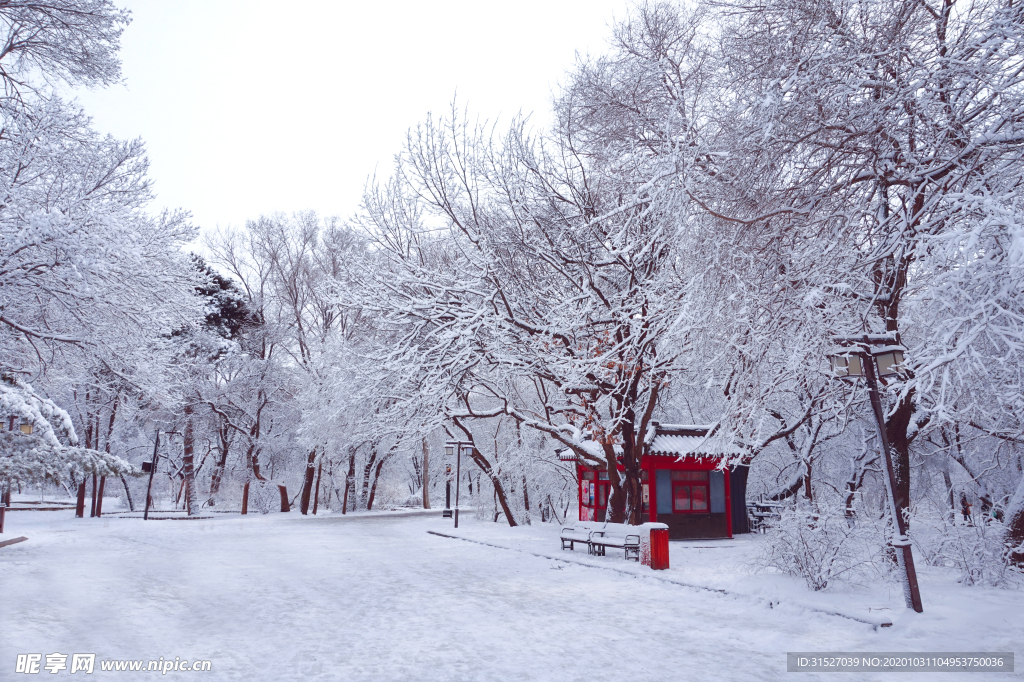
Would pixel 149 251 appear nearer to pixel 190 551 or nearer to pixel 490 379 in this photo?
pixel 190 551

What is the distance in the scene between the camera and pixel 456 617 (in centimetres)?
923

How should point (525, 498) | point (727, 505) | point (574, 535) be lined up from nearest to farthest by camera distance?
point (574, 535)
point (727, 505)
point (525, 498)

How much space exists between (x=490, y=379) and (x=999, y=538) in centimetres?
1372

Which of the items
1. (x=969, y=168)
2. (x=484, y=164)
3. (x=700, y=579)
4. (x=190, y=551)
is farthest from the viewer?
(x=484, y=164)

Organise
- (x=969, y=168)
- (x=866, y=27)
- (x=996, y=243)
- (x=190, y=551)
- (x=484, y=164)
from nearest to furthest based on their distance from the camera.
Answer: (x=996, y=243) → (x=969, y=168) → (x=866, y=27) → (x=190, y=551) → (x=484, y=164)

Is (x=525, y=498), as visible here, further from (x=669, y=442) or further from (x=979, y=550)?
(x=979, y=550)

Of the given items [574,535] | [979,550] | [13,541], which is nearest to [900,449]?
[979,550]

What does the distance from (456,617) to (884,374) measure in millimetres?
6919

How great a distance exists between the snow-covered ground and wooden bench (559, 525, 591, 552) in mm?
1679

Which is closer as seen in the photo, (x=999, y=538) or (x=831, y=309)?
(x=831, y=309)

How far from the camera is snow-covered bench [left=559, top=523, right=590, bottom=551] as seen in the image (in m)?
17.3

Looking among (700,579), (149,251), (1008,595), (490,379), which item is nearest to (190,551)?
(149,251)

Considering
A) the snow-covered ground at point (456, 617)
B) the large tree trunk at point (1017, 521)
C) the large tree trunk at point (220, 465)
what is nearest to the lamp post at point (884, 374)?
the snow-covered ground at point (456, 617)

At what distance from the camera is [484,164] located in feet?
59.7
